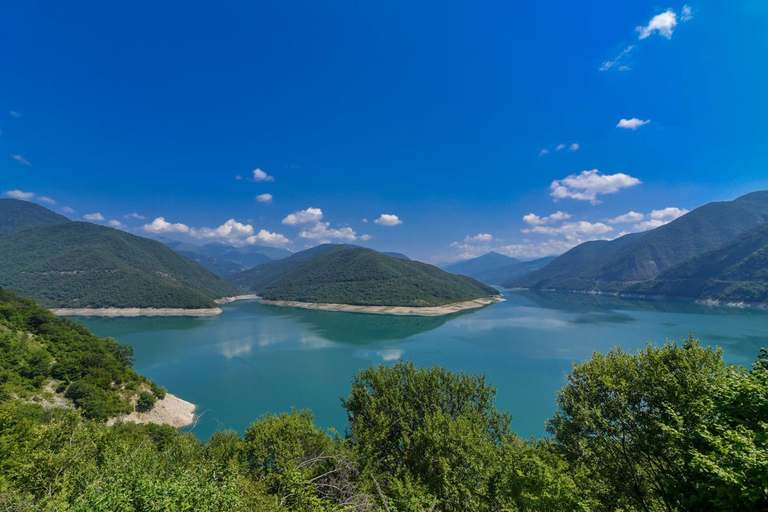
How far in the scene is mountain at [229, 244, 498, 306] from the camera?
130 metres

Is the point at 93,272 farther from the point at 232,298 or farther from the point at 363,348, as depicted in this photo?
the point at 363,348

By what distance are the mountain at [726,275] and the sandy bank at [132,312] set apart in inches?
7176

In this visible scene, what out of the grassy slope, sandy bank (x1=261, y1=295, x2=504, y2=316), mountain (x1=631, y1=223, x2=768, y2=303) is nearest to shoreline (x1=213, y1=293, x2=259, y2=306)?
the grassy slope

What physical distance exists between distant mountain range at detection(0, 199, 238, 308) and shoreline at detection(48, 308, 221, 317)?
2.08 meters

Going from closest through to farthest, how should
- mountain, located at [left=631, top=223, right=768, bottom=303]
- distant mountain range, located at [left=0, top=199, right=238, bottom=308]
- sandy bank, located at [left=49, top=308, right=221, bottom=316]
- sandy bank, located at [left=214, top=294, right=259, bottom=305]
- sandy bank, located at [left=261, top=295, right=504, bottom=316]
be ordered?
1. sandy bank, located at [left=49, top=308, right=221, bottom=316]
2. mountain, located at [left=631, top=223, right=768, bottom=303]
3. distant mountain range, located at [left=0, top=199, right=238, bottom=308]
4. sandy bank, located at [left=261, top=295, right=504, bottom=316]
5. sandy bank, located at [left=214, top=294, right=259, bottom=305]

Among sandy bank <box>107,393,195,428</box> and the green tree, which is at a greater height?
the green tree

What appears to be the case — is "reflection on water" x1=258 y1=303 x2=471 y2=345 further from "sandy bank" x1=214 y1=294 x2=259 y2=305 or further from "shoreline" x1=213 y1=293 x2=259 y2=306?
"sandy bank" x1=214 y1=294 x2=259 y2=305

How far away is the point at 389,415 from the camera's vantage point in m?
14.2

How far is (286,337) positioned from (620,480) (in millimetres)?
70036

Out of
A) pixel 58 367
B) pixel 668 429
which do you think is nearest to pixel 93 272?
pixel 58 367

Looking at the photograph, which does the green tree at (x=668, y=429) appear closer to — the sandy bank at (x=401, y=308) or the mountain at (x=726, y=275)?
the sandy bank at (x=401, y=308)

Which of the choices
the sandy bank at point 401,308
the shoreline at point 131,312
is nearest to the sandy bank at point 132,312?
the shoreline at point 131,312

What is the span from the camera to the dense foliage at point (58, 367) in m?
24.4

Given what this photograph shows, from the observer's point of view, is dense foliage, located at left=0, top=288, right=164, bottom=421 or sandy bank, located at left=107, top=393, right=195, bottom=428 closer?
dense foliage, located at left=0, top=288, right=164, bottom=421
